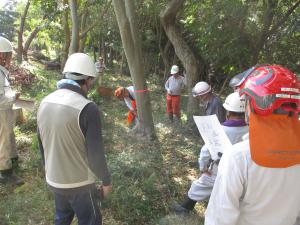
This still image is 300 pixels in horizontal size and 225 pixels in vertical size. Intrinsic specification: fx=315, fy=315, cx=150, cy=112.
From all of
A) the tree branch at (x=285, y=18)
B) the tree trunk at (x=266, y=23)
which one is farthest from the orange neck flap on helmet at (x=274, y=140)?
the tree branch at (x=285, y=18)

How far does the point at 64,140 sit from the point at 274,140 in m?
1.76

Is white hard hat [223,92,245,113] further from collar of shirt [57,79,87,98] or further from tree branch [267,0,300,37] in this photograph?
tree branch [267,0,300,37]

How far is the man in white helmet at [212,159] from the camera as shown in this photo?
3.30 meters

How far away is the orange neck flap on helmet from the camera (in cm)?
158

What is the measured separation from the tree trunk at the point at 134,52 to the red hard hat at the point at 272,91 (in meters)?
4.51

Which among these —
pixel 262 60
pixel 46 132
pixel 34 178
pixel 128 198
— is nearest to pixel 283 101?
pixel 46 132

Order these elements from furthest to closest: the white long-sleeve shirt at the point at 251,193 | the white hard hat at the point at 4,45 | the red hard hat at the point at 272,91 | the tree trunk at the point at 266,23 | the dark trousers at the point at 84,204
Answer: the tree trunk at the point at 266,23 → the white hard hat at the point at 4,45 → the dark trousers at the point at 84,204 → the white long-sleeve shirt at the point at 251,193 → the red hard hat at the point at 272,91

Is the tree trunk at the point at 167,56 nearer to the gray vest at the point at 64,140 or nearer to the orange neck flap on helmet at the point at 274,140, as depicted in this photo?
the gray vest at the point at 64,140

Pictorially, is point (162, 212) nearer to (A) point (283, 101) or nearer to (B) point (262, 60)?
(A) point (283, 101)

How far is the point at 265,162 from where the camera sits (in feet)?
5.28

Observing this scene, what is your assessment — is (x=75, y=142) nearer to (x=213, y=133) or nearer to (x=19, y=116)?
(x=213, y=133)

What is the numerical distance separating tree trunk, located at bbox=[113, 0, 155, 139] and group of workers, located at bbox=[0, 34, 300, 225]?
2137 mm

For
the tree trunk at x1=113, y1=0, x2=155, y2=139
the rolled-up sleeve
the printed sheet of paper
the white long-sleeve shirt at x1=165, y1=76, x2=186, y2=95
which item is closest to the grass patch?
the tree trunk at x1=113, y1=0, x2=155, y2=139

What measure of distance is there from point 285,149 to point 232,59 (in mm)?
8415
